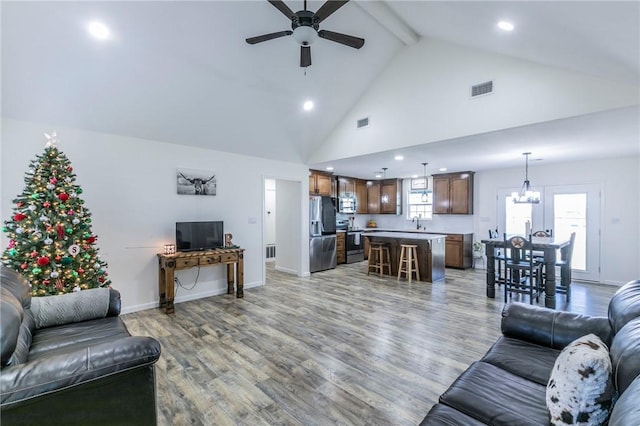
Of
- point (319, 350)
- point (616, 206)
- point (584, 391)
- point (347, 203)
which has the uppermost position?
point (347, 203)

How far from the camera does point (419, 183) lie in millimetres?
8539

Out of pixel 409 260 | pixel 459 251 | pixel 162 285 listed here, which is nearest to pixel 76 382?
pixel 162 285

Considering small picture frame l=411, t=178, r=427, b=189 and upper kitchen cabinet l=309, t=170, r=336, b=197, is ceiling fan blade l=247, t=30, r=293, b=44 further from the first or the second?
small picture frame l=411, t=178, r=427, b=189

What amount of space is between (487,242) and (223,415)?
4.58 meters

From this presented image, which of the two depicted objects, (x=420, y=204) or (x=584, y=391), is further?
(x=420, y=204)

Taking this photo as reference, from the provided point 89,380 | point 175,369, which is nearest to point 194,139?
point 175,369

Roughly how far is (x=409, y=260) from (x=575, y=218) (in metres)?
3.62

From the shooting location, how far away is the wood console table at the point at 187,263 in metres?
4.14

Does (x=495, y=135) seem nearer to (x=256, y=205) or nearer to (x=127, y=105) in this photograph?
(x=256, y=205)

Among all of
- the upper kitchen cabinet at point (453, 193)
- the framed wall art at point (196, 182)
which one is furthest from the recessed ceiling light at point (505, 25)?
the upper kitchen cabinet at point (453, 193)

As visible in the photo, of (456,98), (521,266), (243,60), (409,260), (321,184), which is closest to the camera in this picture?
(243,60)

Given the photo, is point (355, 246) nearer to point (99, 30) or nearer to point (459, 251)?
point (459, 251)

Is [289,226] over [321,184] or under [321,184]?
under

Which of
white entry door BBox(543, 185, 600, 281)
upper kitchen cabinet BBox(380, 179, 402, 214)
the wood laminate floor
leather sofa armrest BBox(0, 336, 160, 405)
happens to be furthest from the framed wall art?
white entry door BBox(543, 185, 600, 281)
